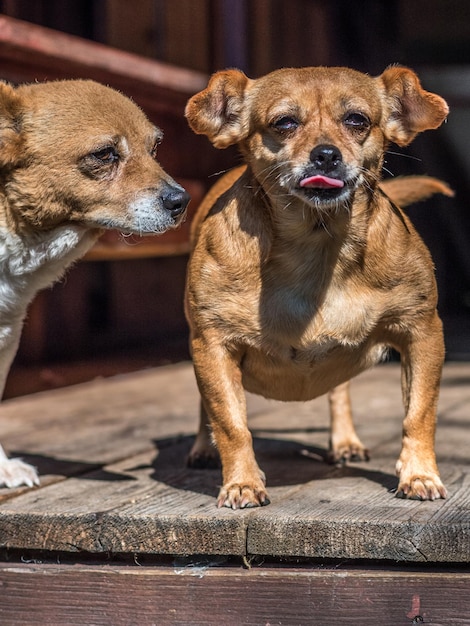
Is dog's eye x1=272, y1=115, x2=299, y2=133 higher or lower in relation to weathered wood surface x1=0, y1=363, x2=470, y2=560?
higher

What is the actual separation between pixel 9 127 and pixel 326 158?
1050 millimetres

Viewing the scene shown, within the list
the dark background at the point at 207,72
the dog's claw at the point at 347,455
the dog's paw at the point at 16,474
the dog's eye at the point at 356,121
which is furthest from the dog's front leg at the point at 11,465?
the dark background at the point at 207,72

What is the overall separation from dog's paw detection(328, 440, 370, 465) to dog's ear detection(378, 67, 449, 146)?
Result: 1031mm

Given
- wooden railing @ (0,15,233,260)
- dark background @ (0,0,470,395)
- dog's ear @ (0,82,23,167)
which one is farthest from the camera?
dark background @ (0,0,470,395)

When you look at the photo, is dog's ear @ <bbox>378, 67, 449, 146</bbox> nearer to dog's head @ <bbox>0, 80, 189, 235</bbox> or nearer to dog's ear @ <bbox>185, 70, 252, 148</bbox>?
dog's ear @ <bbox>185, 70, 252, 148</bbox>

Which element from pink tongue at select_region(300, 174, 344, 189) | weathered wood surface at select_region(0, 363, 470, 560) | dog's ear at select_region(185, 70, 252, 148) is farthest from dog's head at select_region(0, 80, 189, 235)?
weathered wood surface at select_region(0, 363, 470, 560)

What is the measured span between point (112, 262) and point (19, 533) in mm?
3977

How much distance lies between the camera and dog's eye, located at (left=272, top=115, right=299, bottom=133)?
298cm

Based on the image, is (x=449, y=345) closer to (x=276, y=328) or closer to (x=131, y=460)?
(x=131, y=460)

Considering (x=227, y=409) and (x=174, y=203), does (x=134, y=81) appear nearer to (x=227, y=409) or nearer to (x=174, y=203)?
(x=174, y=203)

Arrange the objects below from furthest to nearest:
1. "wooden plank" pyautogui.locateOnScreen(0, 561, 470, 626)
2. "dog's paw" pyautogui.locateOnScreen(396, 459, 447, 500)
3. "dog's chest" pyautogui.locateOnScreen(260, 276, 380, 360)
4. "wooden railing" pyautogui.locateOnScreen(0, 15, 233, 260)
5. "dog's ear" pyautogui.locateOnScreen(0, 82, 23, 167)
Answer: "wooden railing" pyautogui.locateOnScreen(0, 15, 233, 260) < "dog's ear" pyautogui.locateOnScreen(0, 82, 23, 167) < "dog's chest" pyautogui.locateOnScreen(260, 276, 380, 360) < "dog's paw" pyautogui.locateOnScreen(396, 459, 447, 500) < "wooden plank" pyautogui.locateOnScreen(0, 561, 470, 626)

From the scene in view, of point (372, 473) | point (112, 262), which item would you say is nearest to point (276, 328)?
point (372, 473)

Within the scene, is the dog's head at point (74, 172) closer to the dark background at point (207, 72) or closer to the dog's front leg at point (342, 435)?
the dog's front leg at point (342, 435)

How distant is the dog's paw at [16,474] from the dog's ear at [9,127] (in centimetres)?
92
